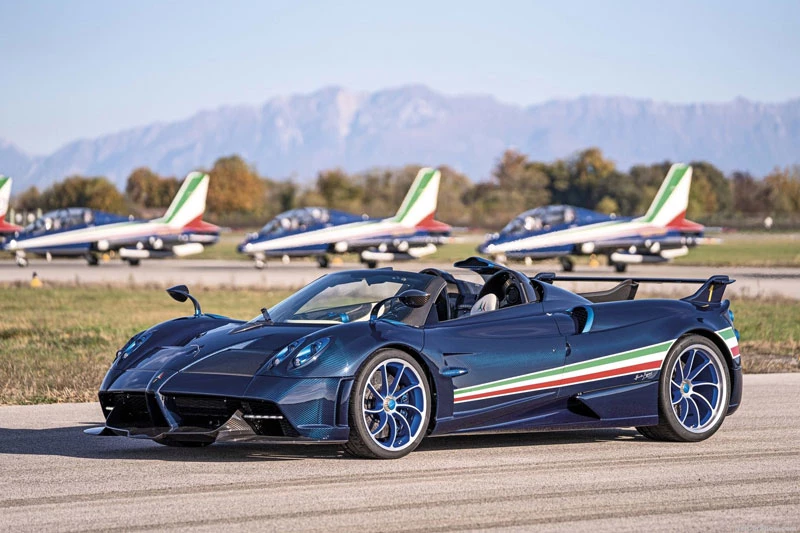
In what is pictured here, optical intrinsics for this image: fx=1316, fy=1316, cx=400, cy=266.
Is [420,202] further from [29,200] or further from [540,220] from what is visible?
[29,200]

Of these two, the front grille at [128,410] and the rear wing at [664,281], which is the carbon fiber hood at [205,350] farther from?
the rear wing at [664,281]

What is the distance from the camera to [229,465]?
833 centimetres

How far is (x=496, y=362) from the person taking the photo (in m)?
8.98

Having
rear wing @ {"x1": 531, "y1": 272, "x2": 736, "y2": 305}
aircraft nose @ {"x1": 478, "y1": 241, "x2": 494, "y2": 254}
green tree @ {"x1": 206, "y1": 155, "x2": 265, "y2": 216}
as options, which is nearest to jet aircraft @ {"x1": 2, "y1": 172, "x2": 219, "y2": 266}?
aircraft nose @ {"x1": 478, "y1": 241, "x2": 494, "y2": 254}

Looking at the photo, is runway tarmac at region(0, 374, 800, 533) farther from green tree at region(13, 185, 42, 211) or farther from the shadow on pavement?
green tree at region(13, 185, 42, 211)

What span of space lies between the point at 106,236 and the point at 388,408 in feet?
144

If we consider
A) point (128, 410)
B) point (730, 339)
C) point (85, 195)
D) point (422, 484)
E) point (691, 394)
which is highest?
point (85, 195)

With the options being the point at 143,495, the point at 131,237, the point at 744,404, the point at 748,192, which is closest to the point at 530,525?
the point at 143,495

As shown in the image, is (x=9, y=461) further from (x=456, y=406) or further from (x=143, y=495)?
(x=456, y=406)

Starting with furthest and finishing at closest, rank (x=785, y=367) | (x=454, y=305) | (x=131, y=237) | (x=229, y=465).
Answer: (x=131, y=237) < (x=785, y=367) < (x=454, y=305) < (x=229, y=465)

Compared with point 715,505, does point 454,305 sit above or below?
above

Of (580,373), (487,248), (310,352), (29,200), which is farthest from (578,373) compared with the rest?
(29,200)

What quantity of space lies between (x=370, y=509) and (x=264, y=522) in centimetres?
62

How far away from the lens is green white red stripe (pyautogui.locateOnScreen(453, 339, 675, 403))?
8869 mm
